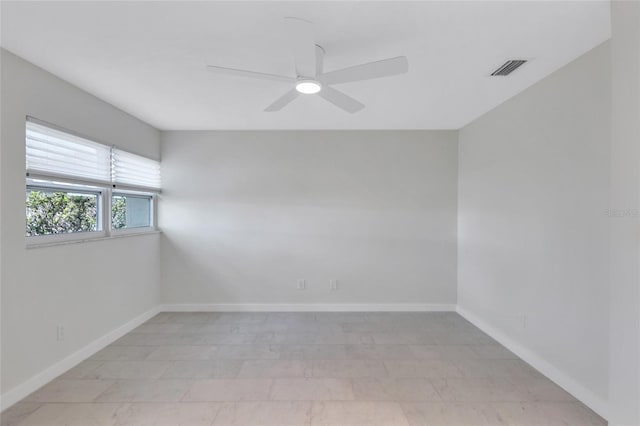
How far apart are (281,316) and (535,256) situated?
2.89 metres

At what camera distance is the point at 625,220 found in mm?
1471

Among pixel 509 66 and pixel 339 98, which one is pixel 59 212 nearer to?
pixel 339 98

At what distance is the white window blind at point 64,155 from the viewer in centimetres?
228

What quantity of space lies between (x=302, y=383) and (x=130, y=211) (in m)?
2.87

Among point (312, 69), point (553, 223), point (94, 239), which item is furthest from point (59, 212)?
point (553, 223)

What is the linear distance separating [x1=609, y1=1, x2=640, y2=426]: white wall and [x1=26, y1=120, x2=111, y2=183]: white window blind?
12.3 feet

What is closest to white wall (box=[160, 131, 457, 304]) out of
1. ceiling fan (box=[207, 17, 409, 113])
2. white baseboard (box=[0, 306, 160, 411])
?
white baseboard (box=[0, 306, 160, 411])

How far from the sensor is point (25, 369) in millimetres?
2172

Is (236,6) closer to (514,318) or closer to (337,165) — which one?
(337,165)

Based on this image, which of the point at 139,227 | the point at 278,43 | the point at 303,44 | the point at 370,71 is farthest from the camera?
the point at 139,227

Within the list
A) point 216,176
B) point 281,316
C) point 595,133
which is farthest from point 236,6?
point 281,316

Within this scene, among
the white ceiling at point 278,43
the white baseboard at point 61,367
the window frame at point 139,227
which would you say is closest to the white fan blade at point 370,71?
the white ceiling at point 278,43

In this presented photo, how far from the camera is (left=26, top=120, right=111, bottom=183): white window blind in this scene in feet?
7.47

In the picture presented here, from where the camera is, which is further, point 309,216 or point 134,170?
point 309,216
